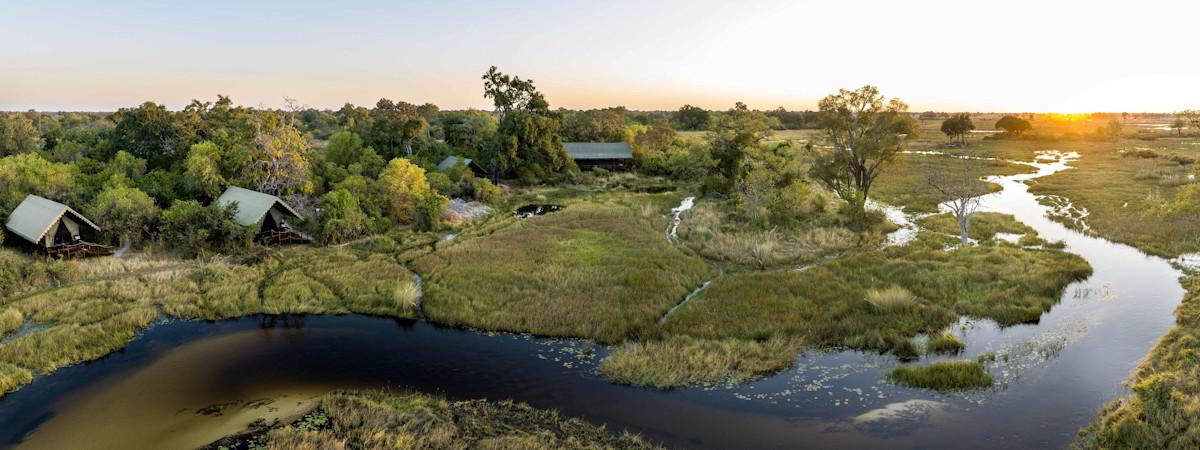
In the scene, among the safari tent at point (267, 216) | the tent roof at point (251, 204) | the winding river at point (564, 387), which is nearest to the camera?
the winding river at point (564, 387)

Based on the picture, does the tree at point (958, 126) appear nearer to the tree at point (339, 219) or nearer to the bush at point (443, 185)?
the bush at point (443, 185)

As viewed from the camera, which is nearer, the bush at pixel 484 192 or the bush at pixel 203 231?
the bush at pixel 203 231

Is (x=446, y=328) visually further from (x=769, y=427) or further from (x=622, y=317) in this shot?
(x=769, y=427)

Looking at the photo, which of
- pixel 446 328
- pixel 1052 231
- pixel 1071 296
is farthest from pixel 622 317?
pixel 1052 231

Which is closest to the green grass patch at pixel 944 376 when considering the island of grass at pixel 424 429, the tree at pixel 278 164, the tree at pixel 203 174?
the island of grass at pixel 424 429

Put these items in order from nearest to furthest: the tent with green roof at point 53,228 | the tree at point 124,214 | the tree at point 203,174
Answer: the tent with green roof at point 53,228, the tree at point 124,214, the tree at point 203,174

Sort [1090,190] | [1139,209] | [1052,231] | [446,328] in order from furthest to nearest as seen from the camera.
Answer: [1090,190], [1139,209], [1052,231], [446,328]

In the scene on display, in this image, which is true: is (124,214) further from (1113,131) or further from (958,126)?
(1113,131)

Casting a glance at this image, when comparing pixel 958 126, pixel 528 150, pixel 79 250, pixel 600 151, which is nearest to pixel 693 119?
pixel 958 126
